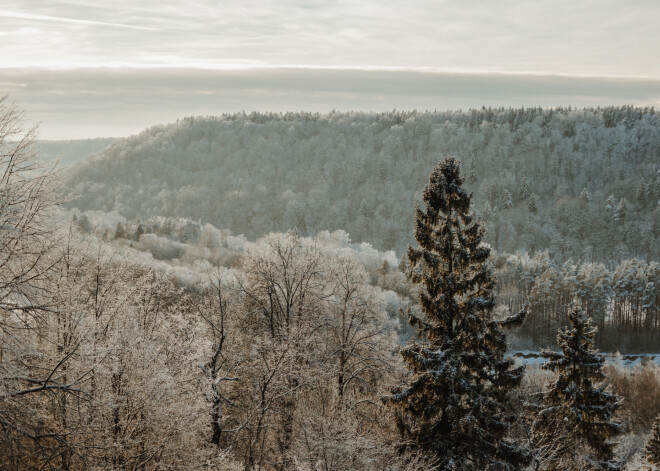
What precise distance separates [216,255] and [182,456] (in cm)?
10296

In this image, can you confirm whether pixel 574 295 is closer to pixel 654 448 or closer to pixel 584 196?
pixel 654 448

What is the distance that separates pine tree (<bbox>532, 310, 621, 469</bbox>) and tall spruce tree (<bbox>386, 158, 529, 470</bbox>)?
5.76 meters

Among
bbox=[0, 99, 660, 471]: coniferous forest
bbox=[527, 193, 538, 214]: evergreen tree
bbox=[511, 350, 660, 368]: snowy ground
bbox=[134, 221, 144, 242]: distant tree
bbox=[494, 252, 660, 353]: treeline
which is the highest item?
bbox=[0, 99, 660, 471]: coniferous forest

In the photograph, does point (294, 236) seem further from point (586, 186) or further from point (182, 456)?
point (586, 186)

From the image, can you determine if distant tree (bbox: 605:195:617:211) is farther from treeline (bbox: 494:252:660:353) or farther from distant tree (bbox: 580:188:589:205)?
treeline (bbox: 494:252:660:353)

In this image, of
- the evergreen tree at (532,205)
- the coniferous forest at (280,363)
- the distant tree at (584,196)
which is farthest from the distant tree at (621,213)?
the coniferous forest at (280,363)

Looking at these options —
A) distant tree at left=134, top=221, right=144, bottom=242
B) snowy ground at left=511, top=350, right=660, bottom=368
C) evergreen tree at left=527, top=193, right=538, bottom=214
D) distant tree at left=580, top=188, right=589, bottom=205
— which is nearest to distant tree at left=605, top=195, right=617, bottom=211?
distant tree at left=580, top=188, right=589, bottom=205

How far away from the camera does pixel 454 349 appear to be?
16812mm

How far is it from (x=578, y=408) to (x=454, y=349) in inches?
339

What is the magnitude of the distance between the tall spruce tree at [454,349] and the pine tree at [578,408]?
576 centimetres

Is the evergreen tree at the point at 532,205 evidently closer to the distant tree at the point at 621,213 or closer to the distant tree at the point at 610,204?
the distant tree at the point at 610,204

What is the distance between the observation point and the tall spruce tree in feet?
54.0

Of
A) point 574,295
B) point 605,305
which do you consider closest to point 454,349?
point 574,295

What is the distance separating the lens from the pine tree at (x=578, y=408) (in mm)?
21672
